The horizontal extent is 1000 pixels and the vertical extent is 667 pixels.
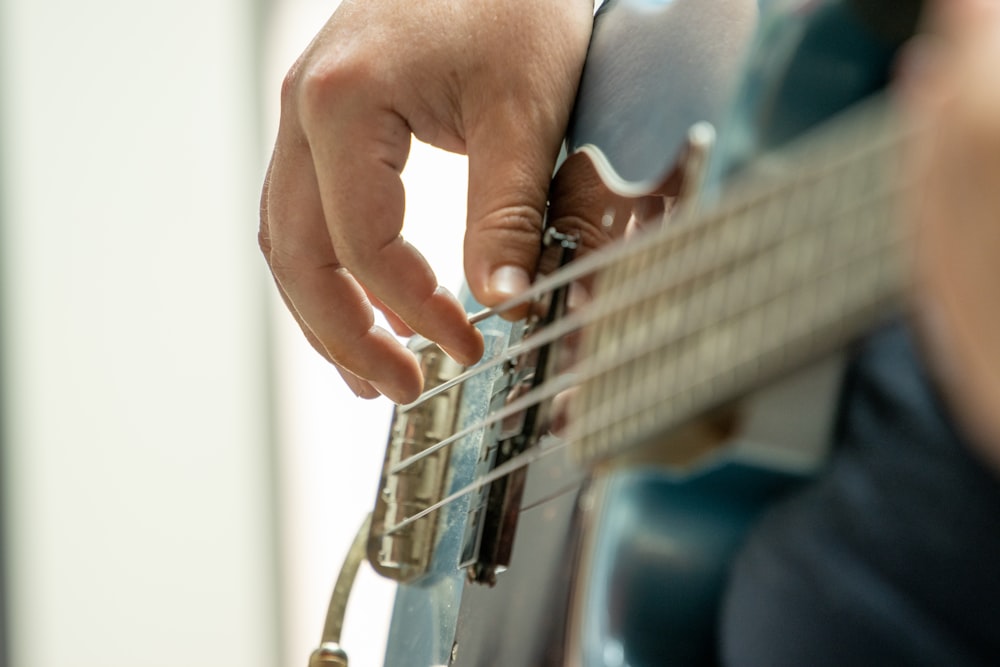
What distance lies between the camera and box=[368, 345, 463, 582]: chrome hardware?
2.19 feet

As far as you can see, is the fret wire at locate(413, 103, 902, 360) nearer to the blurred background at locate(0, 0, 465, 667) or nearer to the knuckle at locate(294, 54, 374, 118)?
the knuckle at locate(294, 54, 374, 118)

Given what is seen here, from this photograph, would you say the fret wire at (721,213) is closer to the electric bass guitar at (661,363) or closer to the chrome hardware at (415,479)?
the electric bass guitar at (661,363)

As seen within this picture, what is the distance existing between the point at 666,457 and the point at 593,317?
6 cm

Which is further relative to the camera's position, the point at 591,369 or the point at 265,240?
the point at 265,240

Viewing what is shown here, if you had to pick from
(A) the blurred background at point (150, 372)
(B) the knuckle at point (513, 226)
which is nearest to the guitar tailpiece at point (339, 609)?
(B) the knuckle at point (513, 226)

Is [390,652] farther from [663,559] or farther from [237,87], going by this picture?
[237,87]

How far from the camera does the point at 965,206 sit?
254 mm

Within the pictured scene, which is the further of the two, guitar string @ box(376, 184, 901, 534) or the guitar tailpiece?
the guitar tailpiece

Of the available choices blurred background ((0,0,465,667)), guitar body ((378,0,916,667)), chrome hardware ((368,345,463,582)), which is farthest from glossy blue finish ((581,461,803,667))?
blurred background ((0,0,465,667))

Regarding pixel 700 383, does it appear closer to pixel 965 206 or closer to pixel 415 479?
pixel 965 206

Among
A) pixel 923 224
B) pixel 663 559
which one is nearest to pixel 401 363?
pixel 663 559

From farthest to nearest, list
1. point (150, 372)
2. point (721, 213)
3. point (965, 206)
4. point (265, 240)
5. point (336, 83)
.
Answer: point (150, 372)
point (265, 240)
point (336, 83)
point (721, 213)
point (965, 206)

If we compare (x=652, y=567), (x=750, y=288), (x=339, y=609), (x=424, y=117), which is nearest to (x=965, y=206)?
(x=750, y=288)

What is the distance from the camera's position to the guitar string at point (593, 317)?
326 millimetres
